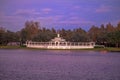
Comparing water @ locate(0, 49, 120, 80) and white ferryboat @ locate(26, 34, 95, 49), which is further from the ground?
white ferryboat @ locate(26, 34, 95, 49)

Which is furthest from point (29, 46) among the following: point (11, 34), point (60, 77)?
point (60, 77)

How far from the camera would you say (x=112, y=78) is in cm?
4956

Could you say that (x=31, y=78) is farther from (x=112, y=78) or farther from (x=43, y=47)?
(x=43, y=47)

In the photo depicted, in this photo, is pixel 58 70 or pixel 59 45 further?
pixel 59 45

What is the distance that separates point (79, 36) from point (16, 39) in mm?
36908

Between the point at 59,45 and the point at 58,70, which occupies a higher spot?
the point at 59,45

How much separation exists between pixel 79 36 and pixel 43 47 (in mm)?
24044

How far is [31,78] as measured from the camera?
47875mm

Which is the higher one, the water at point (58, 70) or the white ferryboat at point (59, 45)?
the white ferryboat at point (59, 45)

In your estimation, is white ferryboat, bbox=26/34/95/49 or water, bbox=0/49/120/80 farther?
white ferryboat, bbox=26/34/95/49

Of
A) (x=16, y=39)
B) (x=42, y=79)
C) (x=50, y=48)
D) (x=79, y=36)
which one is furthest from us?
(x=16, y=39)

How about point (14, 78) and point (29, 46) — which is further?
point (29, 46)

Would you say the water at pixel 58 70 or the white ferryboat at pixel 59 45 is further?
the white ferryboat at pixel 59 45

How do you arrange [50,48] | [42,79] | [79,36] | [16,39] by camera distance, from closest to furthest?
1. [42,79]
2. [50,48]
3. [79,36]
4. [16,39]
